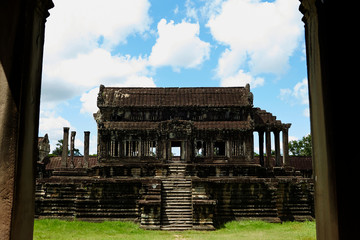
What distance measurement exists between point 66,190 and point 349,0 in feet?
55.0

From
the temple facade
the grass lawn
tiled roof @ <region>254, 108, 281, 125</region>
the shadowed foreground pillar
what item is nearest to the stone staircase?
the grass lawn

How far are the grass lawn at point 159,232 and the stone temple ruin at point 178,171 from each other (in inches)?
29.7

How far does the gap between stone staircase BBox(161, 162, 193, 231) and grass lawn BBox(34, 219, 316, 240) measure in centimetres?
98

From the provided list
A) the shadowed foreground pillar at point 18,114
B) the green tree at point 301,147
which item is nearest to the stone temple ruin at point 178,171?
the shadowed foreground pillar at point 18,114

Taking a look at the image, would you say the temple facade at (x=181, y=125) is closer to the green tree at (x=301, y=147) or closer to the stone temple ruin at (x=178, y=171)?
Answer: the stone temple ruin at (x=178, y=171)

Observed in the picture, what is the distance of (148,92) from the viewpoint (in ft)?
84.0

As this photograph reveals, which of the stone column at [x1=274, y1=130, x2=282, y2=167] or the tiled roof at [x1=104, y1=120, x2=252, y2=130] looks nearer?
the tiled roof at [x1=104, y1=120, x2=252, y2=130]

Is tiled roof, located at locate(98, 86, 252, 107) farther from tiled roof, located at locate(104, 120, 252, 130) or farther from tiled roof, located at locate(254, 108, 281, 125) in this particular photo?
tiled roof, located at locate(254, 108, 281, 125)

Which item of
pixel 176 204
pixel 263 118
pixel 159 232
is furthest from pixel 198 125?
pixel 159 232

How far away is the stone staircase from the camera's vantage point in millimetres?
15469

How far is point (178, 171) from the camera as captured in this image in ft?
69.6

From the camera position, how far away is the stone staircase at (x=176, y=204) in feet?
50.8

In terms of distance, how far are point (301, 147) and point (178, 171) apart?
3281 centimetres

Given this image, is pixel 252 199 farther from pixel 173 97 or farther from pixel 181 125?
pixel 173 97
